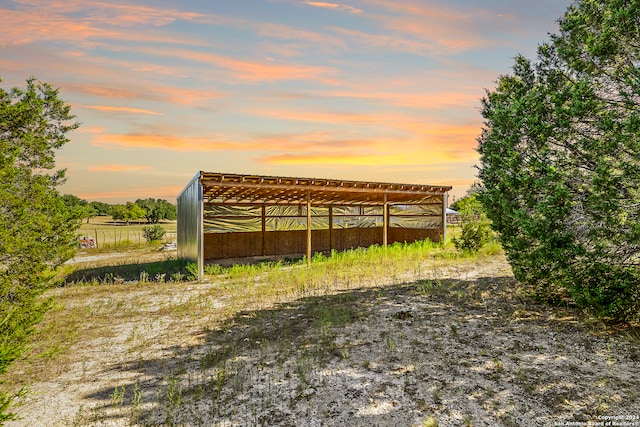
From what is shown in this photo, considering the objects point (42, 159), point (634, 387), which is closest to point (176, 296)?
point (42, 159)

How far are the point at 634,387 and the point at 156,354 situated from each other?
658cm

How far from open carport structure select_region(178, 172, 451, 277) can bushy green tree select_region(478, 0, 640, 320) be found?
8237 millimetres

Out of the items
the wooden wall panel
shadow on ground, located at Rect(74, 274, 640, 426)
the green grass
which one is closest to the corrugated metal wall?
the green grass

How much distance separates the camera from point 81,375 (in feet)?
17.4

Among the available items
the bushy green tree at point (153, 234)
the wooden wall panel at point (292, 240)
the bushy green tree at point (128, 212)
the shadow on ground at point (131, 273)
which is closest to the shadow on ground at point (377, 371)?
the shadow on ground at point (131, 273)

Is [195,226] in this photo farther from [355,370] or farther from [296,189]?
[355,370]

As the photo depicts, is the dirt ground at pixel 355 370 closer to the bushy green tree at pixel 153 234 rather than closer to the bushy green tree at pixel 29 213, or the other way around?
the bushy green tree at pixel 29 213

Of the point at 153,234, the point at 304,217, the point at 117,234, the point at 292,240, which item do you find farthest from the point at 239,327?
the point at 117,234

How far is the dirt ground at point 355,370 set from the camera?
3988 millimetres

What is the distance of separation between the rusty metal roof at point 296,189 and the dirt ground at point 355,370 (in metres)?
5.28

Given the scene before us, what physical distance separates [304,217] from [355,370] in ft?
55.0

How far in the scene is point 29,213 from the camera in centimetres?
651

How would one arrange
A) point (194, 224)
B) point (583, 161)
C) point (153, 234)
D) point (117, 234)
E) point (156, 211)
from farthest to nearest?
point (156, 211)
point (117, 234)
point (153, 234)
point (194, 224)
point (583, 161)

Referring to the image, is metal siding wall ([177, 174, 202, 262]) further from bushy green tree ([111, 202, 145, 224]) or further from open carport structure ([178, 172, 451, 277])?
bushy green tree ([111, 202, 145, 224])
